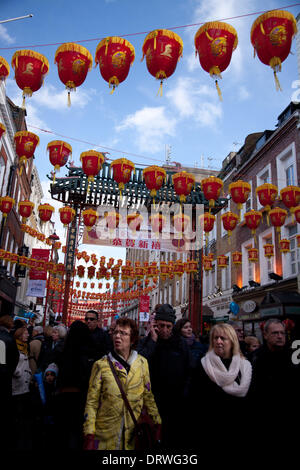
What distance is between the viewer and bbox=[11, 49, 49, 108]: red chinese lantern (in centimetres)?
572

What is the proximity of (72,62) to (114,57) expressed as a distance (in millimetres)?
741

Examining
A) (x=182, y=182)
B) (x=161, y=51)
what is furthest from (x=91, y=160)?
(x=161, y=51)

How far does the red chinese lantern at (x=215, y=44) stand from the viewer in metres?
5.02

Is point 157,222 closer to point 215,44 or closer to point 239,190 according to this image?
point 239,190

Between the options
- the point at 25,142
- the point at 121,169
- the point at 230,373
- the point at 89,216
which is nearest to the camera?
the point at 230,373

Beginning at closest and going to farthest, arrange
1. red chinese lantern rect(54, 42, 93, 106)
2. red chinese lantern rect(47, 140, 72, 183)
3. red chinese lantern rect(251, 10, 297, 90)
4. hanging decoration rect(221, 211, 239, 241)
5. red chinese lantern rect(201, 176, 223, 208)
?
red chinese lantern rect(251, 10, 297, 90), red chinese lantern rect(54, 42, 93, 106), red chinese lantern rect(47, 140, 72, 183), red chinese lantern rect(201, 176, 223, 208), hanging decoration rect(221, 211, 239, 241)

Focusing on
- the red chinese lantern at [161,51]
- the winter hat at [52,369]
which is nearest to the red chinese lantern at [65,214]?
the red chinese lantern at [161,51]

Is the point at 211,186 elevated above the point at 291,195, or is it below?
above

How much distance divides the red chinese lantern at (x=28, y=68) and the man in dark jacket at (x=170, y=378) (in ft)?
15.5

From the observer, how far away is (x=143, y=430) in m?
2.73

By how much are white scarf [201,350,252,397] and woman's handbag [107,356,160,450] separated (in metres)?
0.69

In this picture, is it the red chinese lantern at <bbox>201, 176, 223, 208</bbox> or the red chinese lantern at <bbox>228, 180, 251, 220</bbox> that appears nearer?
the red chinese lantern at <bbox>228, 180, 251, 220</bbox>

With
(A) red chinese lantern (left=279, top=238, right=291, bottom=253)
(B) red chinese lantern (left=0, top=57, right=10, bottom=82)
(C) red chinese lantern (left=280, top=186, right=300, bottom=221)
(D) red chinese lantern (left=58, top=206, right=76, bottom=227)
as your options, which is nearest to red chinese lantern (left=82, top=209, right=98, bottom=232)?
(D) red chinese lantern (left=58, top=206, right=76, bottom=227)

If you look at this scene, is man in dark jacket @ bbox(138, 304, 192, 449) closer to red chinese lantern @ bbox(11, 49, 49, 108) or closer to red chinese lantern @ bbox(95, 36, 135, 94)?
red chinese lantern @ bbox(95, 36, 135, 94)
